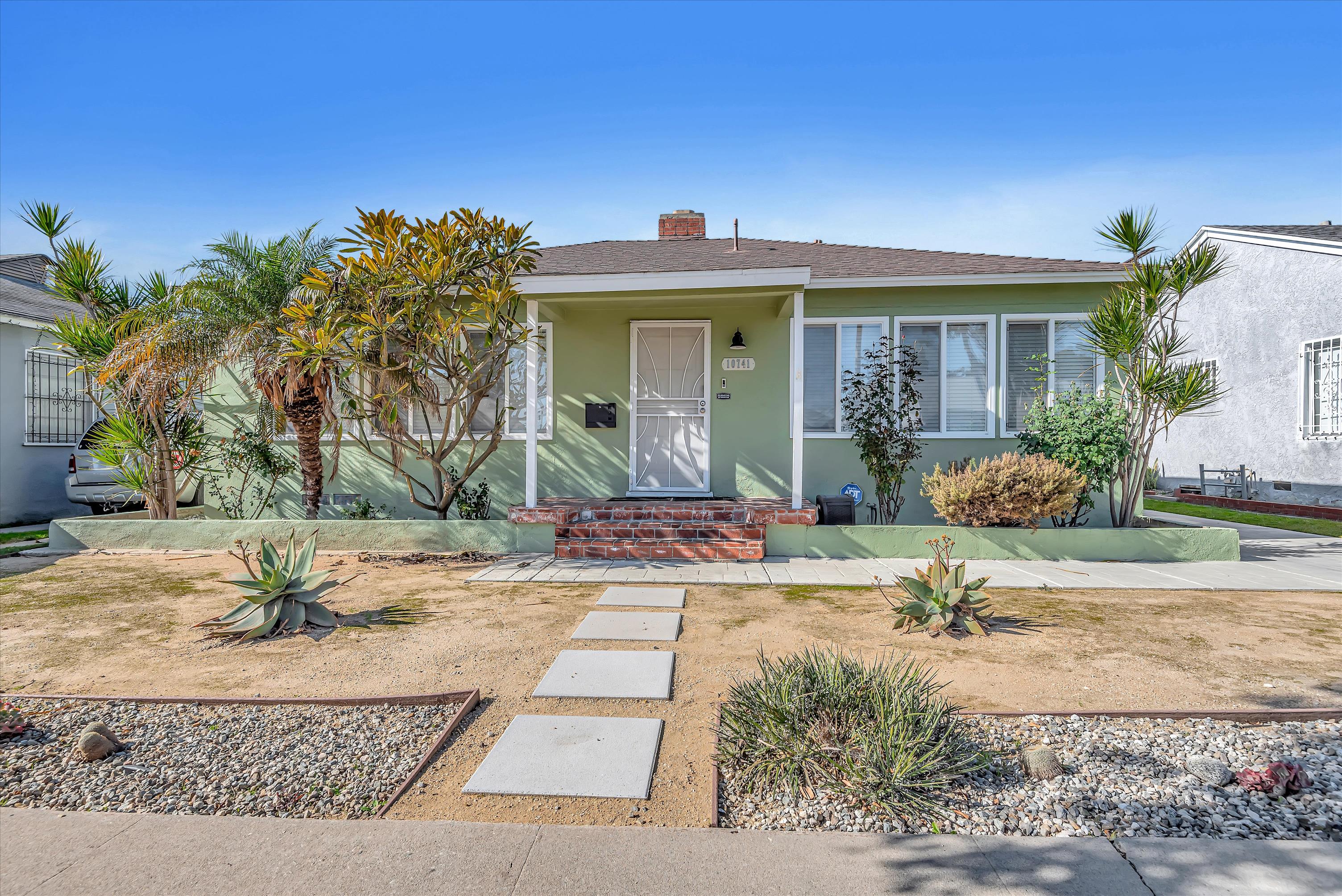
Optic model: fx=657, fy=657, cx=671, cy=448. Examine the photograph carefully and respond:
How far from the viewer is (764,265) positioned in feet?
28.3

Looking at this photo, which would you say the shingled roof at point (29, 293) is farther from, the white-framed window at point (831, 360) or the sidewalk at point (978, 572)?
the white-framed window at point (831, 360)

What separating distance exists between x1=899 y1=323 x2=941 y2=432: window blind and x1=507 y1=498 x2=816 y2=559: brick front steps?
2473 millimetres

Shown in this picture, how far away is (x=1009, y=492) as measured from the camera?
7473 mm

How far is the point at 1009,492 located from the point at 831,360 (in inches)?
123

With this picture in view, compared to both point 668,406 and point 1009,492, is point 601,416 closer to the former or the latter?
point 668,406

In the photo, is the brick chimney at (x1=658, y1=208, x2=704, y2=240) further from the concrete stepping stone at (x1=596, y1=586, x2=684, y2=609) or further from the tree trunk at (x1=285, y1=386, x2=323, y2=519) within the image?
the concrete stepping stone at (x1=596, y1=586, x2=684, y2=609)

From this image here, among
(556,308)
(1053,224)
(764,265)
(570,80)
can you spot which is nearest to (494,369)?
(556,308)

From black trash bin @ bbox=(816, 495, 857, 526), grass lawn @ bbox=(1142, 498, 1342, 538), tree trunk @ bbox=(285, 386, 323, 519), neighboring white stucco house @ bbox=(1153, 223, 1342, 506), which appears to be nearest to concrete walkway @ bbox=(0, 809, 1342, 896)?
black trash bin @ bbox=(816, 495, 857, 526)

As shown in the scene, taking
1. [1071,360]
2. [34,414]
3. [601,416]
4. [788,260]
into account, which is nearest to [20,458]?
[34,414]

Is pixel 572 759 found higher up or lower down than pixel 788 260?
lower down

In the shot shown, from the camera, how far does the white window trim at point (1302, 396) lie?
11953mm

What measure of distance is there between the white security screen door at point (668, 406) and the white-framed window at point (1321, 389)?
36.5ft

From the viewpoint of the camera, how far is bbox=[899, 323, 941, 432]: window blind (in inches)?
372

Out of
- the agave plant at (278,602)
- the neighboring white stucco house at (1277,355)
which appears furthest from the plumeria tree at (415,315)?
the neighboring white stucco house at (1277,355)
